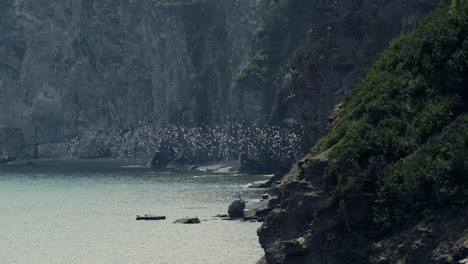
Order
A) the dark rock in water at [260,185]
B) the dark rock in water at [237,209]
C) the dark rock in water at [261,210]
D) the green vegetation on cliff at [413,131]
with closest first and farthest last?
the green vegetation on cliff at [413,131], the dark rock in water at [261,210], the dark rock in water at [237,209], the dark rock in water at [260,185]

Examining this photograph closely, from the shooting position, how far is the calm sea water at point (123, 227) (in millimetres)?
93938

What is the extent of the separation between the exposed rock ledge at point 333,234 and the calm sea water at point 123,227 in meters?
19.3

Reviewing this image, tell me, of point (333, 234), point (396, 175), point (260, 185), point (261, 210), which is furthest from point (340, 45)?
point (396, 175)

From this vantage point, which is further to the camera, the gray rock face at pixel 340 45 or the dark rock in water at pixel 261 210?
the gray rock face at pixel 340 45

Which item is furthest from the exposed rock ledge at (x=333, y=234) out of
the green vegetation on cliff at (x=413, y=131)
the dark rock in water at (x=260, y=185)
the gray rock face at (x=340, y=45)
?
the dark rock in water at (x=260, y=185)

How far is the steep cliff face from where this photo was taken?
187 feet

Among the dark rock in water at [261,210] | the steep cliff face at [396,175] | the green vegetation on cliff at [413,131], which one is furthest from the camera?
the dark rock in water at [261,210]

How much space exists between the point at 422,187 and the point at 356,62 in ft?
252

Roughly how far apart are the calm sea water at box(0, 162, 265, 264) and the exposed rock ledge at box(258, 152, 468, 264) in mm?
19303

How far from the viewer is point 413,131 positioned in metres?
64.1

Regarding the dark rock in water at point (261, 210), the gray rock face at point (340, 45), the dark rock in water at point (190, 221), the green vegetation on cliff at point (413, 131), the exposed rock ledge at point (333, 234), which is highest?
the gray rock face at point (340, 45)

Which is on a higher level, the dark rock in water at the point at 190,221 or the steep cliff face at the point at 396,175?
the steep cliff face at the point at 396,175

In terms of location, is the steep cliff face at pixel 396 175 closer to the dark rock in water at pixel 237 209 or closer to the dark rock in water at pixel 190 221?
the dark rock in water at pixel 237 209

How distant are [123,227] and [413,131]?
6130 centimetres
